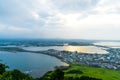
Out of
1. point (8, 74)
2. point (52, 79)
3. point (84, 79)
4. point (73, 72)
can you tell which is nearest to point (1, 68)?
point (8, 74)

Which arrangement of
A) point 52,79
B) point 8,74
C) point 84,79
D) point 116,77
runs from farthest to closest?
point 116,77
point 84,79
point 52,79
point 8,74

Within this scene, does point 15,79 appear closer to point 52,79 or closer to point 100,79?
point 52,79

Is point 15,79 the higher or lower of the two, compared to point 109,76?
higher

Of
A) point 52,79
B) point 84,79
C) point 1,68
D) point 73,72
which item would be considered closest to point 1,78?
point 1,68

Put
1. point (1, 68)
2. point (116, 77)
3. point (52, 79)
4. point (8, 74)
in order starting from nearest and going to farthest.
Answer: point (8, 74) → point (1, 68) → point (52, 79) → point (116, 77)

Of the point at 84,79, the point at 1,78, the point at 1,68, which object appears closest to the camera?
the point at 1,78

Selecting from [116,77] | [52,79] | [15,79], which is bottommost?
[116,77]

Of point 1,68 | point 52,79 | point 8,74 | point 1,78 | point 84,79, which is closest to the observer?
point 1,78

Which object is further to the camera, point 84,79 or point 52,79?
point 84,79

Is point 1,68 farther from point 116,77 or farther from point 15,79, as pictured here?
point 116,77
